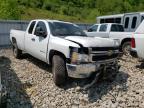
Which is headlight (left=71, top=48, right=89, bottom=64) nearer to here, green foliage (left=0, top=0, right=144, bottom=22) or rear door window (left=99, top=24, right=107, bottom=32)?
rear door window (left=99, top=24, right=107, bottom=32)

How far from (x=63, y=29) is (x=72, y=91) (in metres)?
2.31

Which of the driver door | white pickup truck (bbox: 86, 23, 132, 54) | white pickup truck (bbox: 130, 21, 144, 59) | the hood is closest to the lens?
the hood

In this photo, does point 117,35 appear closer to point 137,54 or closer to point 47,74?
point 137,54

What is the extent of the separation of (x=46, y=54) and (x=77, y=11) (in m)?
68.9

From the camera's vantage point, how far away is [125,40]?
517 inches

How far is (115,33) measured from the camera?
13.9m

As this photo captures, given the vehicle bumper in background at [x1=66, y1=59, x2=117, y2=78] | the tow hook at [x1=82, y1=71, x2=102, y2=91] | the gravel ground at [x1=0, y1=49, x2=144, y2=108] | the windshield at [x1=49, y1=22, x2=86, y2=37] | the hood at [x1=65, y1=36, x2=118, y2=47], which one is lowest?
the gravel ground at [x1=0, y1=49, x2=144, y2=108]

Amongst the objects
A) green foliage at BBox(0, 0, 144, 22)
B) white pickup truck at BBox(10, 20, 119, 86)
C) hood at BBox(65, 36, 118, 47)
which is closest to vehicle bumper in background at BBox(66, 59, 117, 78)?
white pickup truck at BBox(10, 20, 119, 86)

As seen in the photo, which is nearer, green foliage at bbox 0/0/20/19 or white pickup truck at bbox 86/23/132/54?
white pickup truck at bbox 86/23/132/54

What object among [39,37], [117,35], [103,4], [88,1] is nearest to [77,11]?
[88,1]

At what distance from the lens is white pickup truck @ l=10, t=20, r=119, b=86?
7250 millimetres

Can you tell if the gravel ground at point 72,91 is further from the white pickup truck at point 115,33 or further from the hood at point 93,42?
the white pickup truck at point 115,33

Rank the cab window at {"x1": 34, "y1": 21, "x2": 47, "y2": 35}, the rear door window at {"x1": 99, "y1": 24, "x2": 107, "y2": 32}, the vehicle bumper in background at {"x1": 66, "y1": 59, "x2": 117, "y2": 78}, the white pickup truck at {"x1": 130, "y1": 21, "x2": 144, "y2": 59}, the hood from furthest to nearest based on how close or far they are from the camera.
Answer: the rear door window at {"x1": 99, "y1": 24, "x2": 107, "y2": 32} < the white pickup truck at {"x1": 130, "y1": 21, "x2": 144, "y2": 59} < the cab window at {"x1": 34, "y1": 21, "x2": 47, "y2": 35} < the hood < the vehicle bumper in background at {"x1": 66, "y1": 59, "x2": 117, "y2": 78}

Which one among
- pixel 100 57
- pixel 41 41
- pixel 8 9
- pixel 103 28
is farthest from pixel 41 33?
pixel 8 9
